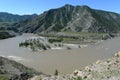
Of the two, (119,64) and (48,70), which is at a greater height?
(119,64)

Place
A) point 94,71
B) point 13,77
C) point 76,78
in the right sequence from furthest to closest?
1. point 13,77
2. point 94,71
3. point 76,78

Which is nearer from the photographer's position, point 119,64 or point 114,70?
point 114,70

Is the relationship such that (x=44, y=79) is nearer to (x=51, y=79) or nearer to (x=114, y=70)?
(x=51, y=79)

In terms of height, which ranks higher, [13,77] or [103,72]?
[103,72]

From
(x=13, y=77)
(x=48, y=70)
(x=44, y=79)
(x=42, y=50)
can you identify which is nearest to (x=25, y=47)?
(x=42, y=50)

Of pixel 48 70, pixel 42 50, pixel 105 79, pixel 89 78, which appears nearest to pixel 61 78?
pixel 89 78

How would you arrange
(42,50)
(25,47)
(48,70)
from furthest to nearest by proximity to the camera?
(25,47) → (42,50) → (48,70)

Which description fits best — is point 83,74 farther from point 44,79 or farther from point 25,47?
point 25,47

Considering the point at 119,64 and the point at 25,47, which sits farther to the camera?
the point at 25,47

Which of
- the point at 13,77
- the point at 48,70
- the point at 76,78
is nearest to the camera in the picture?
the point at 76,78
